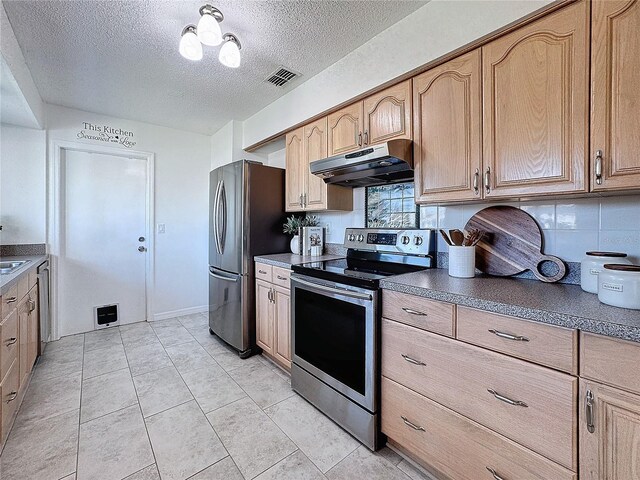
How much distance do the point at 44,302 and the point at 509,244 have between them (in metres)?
3.91

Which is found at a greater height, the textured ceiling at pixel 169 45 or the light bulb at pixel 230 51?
the textured ceiling at pixel 169 45

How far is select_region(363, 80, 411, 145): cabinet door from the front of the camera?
1.79m

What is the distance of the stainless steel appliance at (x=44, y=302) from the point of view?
2.60 m

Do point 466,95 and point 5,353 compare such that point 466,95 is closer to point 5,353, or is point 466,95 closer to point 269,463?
point 269,463

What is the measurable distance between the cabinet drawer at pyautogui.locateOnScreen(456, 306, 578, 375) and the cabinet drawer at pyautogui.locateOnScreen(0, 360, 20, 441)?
7.45 ft

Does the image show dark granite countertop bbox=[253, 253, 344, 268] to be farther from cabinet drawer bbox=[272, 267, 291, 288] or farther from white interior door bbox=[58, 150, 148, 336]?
white interior door bbox=[58, 150, 148, 336]

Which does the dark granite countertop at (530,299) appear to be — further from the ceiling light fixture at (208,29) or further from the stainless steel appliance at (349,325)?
the ceiling light fixture at (208,29)

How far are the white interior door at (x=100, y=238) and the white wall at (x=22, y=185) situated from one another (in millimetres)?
190

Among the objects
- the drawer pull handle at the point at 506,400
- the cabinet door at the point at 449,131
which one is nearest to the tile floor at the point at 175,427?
the drawer pull handle at the point at 506,400

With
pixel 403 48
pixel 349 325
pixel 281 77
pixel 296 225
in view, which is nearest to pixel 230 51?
pixel 281 77

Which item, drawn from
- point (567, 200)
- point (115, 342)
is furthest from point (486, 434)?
point (115, 342)

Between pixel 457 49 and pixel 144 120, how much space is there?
3438 mm

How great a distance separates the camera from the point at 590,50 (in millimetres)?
1142

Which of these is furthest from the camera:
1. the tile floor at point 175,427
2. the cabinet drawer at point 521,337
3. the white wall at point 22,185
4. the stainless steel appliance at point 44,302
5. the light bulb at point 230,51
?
the white wall at point 22,185
